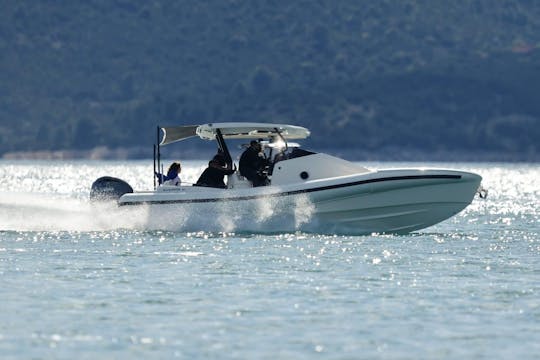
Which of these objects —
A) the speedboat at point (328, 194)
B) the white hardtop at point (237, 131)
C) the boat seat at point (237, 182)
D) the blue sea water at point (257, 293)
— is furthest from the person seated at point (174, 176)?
the boat seat at point (237, 182)

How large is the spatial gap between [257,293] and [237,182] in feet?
30.5

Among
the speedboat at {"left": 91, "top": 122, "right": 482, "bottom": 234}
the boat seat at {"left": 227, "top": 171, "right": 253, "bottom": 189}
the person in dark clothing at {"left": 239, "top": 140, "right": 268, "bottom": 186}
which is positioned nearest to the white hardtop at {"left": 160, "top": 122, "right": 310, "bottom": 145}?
the speedboat at {"left": 91, "top": 122, "right": 482, "bottom": 234}

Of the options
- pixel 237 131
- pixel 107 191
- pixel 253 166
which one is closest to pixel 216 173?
pixel 253 166

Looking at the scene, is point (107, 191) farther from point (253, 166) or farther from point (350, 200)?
point (350, 200)

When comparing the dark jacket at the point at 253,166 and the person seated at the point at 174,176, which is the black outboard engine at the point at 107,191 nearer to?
the person seated at the point at 174,176

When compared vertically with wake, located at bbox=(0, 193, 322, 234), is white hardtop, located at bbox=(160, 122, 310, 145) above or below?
above

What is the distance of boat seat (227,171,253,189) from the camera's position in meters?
29.5

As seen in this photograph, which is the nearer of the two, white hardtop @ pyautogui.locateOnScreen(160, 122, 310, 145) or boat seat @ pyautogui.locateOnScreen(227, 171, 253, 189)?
boat seat @ pyautogui.locateOnScreen(227, 171, 253, 189)

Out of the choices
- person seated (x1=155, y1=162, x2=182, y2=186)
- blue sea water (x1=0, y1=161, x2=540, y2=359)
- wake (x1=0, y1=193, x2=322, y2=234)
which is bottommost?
blue sea water (x1=0, y1=161, x2=540, y2=359)

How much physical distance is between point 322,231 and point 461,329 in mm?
12401

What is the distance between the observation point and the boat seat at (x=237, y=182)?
29531 millimetres

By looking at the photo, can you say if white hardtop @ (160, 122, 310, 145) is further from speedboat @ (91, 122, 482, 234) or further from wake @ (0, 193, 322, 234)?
wake @ (0, 193, 322, 234)

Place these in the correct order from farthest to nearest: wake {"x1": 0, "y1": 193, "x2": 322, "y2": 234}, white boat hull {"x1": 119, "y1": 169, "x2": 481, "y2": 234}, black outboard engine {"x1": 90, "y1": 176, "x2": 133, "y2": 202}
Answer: black outboard engine {"x1": 90, "y1": 176, "x2": 133, "y2": 202}, wake {"x1": 0, "y1": 193, "x2": 322, "y2": 234}, white boat hull {"x1": 119, "y1": 169, "x2": 481, "y2": 234}

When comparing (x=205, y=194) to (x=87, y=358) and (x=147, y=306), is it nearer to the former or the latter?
(x=147, y=306)
